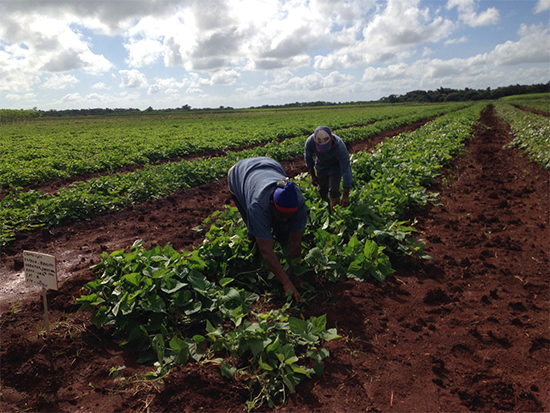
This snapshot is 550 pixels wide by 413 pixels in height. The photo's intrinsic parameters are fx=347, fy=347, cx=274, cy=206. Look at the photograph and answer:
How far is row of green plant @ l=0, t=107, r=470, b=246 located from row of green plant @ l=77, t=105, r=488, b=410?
3.68 m

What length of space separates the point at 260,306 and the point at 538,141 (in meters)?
13.0

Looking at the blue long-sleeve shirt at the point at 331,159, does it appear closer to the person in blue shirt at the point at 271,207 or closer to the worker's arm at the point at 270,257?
the person in blue shirt at the point at 271,207

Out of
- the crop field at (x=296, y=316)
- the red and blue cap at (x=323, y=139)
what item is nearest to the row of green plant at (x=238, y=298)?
the crop field at (x=296, y=316)

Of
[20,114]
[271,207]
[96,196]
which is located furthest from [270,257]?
[20,114]

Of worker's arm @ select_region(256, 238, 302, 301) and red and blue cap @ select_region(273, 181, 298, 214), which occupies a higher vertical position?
red and blue cap @ select_region(273, 181, 298, 214)

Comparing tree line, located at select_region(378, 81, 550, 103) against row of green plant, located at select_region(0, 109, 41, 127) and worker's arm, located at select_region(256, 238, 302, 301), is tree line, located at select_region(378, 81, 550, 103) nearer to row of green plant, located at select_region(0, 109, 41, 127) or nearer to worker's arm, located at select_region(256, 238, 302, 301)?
row of green plant, located at select_region(0, 109, 41, 127)

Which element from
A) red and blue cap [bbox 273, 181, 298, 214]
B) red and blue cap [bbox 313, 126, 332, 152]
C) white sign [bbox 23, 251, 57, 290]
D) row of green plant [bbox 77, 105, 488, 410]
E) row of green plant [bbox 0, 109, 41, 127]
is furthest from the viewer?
row of green plant [bbox 0, 109, 41, 127]

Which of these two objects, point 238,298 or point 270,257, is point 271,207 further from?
point 238,298

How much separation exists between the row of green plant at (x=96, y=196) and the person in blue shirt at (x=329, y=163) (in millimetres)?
4260

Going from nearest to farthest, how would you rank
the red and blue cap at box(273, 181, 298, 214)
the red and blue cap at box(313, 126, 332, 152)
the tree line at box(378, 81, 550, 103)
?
the red and blue cap at box(273, 181, 298, 214)
the red and blue cap at box(313, 126, 332, 152)
the tree line at box(378, 81, 550, 103)

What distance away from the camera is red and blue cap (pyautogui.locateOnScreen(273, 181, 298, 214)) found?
3045mm

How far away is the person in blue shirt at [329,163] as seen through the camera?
492 cm

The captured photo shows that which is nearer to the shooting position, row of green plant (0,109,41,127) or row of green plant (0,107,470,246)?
row of green plant (0,107,470,246)

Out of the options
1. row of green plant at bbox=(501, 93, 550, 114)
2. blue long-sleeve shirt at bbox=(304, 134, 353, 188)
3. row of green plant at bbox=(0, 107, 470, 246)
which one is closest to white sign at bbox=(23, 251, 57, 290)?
row of green plant at bbox=(0, 107, 470, 246)
